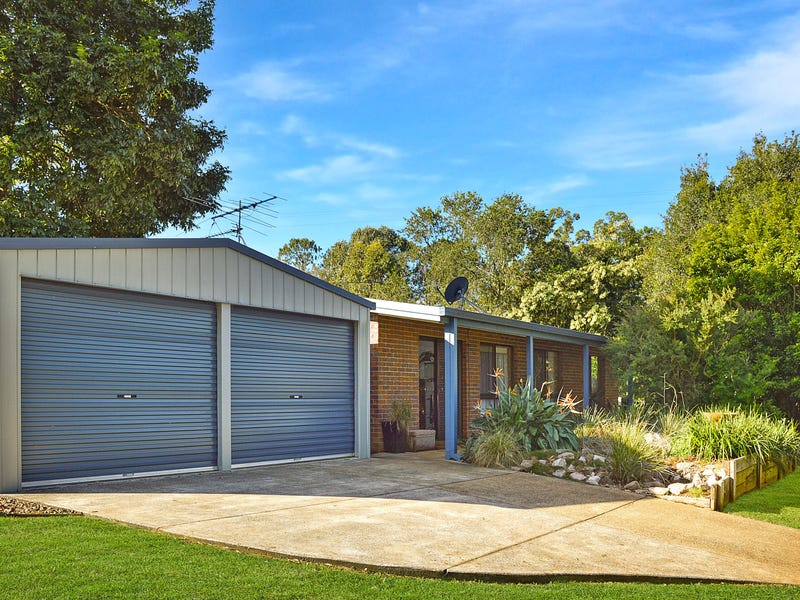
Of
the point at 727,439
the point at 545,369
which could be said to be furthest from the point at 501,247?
the point at 727,439

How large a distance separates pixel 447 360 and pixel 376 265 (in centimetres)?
3265

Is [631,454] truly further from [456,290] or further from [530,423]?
[456,290]

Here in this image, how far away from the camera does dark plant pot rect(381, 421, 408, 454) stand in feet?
43.8

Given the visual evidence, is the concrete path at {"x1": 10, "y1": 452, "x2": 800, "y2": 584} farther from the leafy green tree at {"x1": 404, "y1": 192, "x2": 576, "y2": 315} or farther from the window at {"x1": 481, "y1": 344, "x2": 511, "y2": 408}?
the leafy green tree at {"x1": 404, "y1": 192, "x2": 576, "y2": 315}

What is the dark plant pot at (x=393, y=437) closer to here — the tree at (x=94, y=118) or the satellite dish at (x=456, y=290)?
the satellite dish at (x=456, y=290)

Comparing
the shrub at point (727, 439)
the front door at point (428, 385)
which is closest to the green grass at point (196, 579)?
the shrub at point (727, 439)

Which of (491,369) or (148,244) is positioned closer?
(148,244)

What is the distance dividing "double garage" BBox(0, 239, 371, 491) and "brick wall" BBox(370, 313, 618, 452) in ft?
3.15

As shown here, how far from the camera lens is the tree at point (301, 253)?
5534cm

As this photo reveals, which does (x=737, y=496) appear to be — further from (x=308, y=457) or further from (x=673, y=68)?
(x=673, y=68)

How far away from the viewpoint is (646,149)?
24.2m

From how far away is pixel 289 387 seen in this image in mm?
11445

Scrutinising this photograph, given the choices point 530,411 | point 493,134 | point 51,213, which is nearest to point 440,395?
point 530,411

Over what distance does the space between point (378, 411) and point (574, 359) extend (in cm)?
946
